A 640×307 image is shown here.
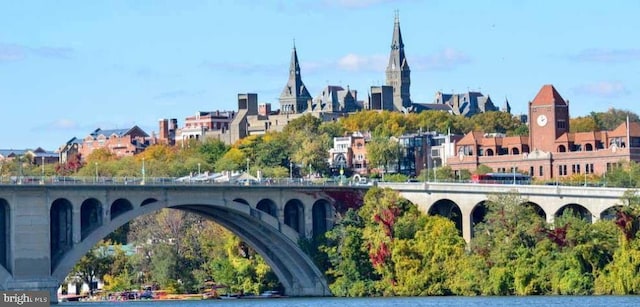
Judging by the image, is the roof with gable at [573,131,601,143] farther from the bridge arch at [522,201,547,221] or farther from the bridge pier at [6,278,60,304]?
the bridge pier at [6,278,60,304]

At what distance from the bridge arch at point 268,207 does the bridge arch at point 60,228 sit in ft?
48.6

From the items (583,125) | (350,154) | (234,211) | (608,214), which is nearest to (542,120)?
(583,125)

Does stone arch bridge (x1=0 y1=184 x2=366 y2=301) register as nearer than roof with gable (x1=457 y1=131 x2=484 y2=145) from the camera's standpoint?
Yes

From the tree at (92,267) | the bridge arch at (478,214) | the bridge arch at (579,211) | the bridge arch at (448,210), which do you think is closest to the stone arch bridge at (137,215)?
the bridge arch at (448,210)

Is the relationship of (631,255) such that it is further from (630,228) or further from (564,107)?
(564,107)

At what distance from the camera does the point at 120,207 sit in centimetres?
11512

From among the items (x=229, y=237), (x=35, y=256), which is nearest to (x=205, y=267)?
(x=229, y=237)

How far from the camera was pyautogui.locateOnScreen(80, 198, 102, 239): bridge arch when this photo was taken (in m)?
113

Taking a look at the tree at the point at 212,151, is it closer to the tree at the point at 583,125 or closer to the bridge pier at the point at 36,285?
the tree at the point at 583,125

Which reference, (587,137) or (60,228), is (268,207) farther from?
(587,137)

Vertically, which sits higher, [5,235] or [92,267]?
[5,235]

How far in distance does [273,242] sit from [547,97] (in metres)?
49.7

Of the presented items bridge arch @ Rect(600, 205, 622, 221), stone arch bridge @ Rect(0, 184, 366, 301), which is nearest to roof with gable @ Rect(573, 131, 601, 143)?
stone arch bridge @ Rect(0, 184, 366, 301)

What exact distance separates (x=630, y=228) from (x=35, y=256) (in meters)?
32.2
